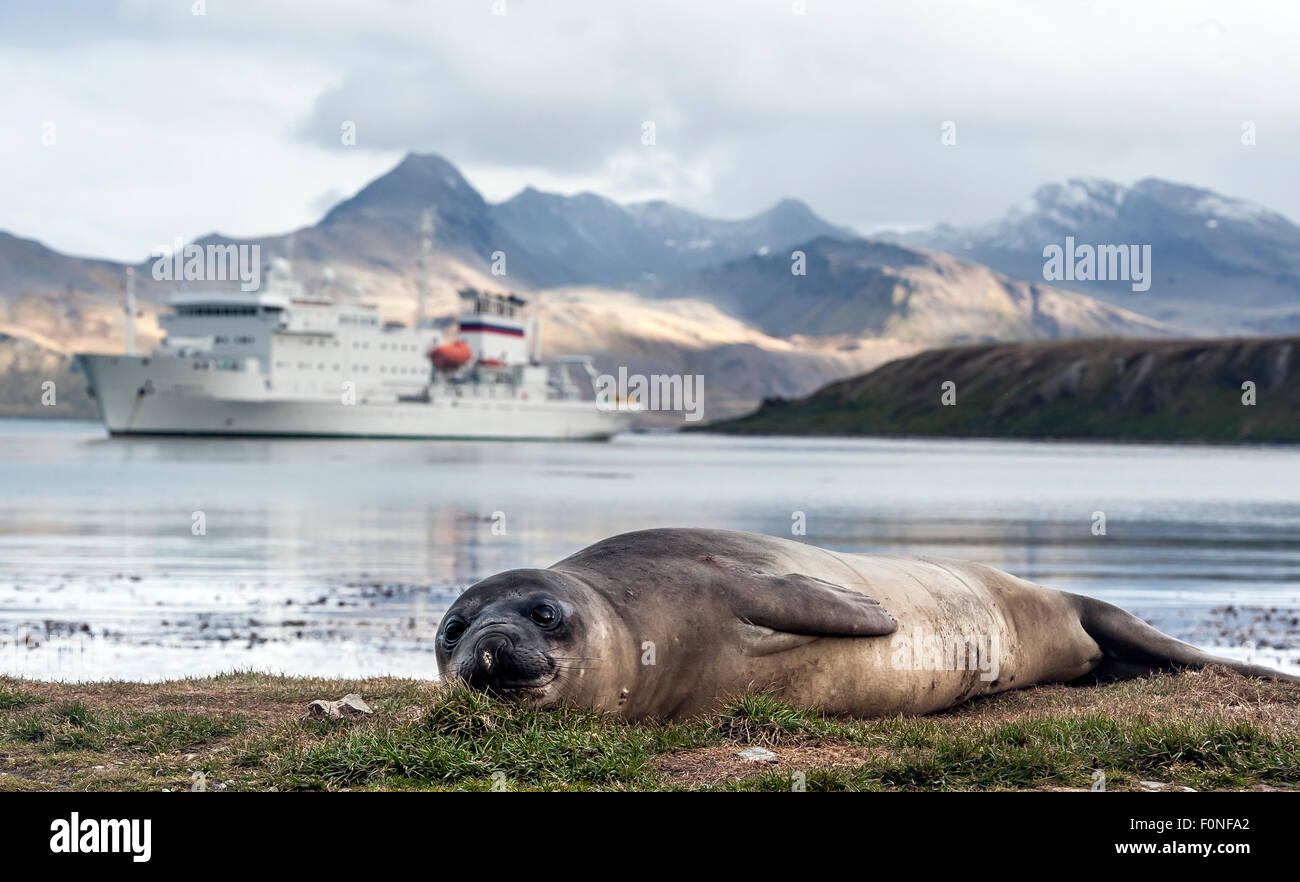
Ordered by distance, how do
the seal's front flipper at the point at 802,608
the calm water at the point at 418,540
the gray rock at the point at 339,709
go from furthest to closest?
the calm water at the point at 418,540
the gray rock at the point at 339,709
the seal's front flipper at the point at 802,608

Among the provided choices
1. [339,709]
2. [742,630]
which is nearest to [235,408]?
[339,709]

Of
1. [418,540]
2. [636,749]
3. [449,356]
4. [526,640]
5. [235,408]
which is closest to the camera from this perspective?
[636,749]

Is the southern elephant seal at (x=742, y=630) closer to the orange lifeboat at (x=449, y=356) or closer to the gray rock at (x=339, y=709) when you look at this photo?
the gray rock at (x=339, y=709)

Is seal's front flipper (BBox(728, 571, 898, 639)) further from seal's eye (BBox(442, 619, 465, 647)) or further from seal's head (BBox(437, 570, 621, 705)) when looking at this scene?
seal's eye (BBox(442, 619, 465, 647))

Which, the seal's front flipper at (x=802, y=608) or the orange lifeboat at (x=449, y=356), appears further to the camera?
the orange lifeboat at (x=449, y=356)

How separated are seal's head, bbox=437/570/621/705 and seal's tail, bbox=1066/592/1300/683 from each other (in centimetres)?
580

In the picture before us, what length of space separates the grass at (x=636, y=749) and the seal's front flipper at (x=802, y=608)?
0.57m

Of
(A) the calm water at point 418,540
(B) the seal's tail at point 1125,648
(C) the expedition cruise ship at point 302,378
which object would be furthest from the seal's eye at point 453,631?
(C) the expedition cruise ship at point 302,378

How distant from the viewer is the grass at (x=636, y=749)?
23.1ft

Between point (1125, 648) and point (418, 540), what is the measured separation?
24.2m

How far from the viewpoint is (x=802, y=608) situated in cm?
890

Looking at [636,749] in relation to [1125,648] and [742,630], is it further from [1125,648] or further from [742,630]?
[1125,648]

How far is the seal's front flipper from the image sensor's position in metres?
8.87
